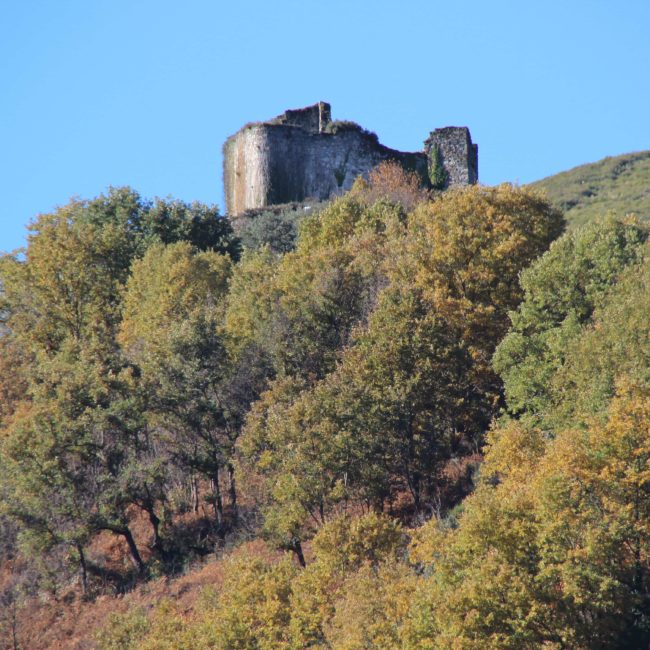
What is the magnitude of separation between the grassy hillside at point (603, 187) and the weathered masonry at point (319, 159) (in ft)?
104

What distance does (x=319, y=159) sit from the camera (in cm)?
8269

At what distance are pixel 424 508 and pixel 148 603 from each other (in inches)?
411

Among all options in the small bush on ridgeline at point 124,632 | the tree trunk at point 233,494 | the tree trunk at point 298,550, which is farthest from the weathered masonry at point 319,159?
the small bush on ridgeline at point 124,632

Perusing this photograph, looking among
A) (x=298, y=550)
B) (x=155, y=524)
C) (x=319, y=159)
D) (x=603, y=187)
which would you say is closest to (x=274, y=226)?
(x=319, y=159)

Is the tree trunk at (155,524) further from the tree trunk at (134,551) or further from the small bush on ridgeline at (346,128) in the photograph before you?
the small bush on ridgeline at (346,128)

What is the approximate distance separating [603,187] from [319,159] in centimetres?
6429

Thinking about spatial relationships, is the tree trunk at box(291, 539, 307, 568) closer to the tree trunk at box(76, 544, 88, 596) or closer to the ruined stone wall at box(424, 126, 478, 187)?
the tree trunk at box(76, 544, 88, 596)

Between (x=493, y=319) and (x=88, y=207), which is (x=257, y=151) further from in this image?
(x=493, y=319)

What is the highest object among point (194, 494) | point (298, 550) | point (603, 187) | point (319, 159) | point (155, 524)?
point (319, 159)

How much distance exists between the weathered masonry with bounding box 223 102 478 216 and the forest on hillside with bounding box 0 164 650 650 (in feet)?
65.4

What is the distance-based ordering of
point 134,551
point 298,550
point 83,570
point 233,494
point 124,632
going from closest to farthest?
point 124,632, point 298,550, point 83,570, point 134,551, point 233,494

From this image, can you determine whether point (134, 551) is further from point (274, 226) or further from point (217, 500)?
point (274, 226)

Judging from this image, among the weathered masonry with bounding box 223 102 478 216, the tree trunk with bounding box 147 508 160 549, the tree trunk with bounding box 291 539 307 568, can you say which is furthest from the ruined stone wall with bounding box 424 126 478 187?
the tree trunk with bounding box 291 539 307 568

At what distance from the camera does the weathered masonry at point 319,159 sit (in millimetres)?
82062
